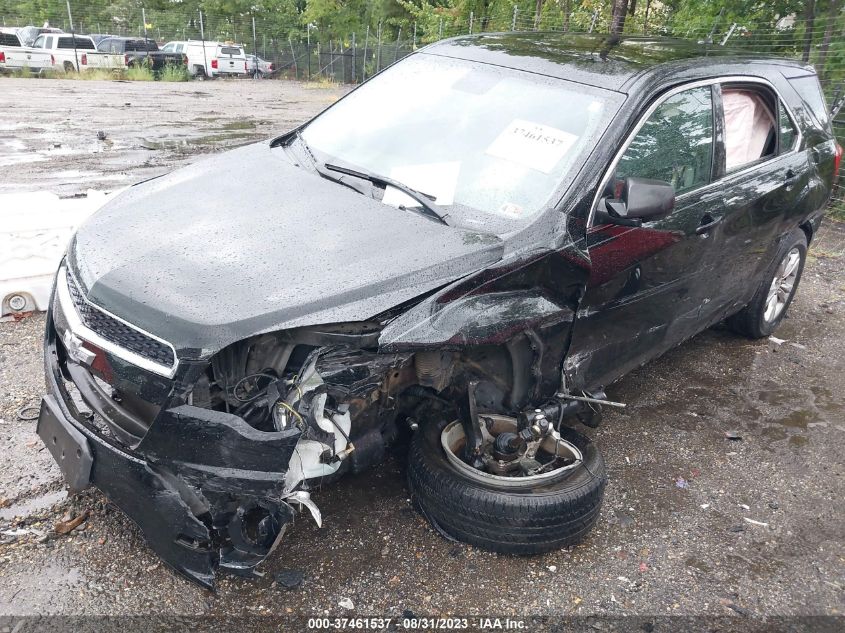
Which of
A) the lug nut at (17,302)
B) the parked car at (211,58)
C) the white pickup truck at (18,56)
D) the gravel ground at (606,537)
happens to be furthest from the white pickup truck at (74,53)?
the gravel ground at (606,537)

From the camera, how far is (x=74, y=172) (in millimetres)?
8633

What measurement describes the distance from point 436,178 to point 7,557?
235cm

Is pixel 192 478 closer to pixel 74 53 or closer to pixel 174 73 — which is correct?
pixel 174 73

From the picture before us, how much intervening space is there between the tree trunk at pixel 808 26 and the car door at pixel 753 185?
631cm

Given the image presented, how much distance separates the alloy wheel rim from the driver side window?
1.75m

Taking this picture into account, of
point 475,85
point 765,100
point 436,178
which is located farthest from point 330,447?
point 765,100

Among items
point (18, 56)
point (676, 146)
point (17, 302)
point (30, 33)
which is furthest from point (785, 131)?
point (30, 33)

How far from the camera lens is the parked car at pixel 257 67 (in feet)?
106

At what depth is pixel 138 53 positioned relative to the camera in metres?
26.8

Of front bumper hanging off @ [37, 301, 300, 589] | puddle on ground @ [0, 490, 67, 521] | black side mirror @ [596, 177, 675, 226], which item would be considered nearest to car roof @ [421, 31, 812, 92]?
black side mirror @ [596, 177, 675, 226]

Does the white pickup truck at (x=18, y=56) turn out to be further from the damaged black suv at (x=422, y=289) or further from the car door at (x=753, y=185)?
the car door at (x=753, y=185)

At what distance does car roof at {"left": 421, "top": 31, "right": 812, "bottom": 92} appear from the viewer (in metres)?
3.39

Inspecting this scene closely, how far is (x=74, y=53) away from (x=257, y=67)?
9.63m

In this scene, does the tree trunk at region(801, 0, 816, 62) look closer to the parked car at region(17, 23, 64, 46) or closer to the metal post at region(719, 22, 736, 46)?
the metal post at region(719, 22, 736, 46)
